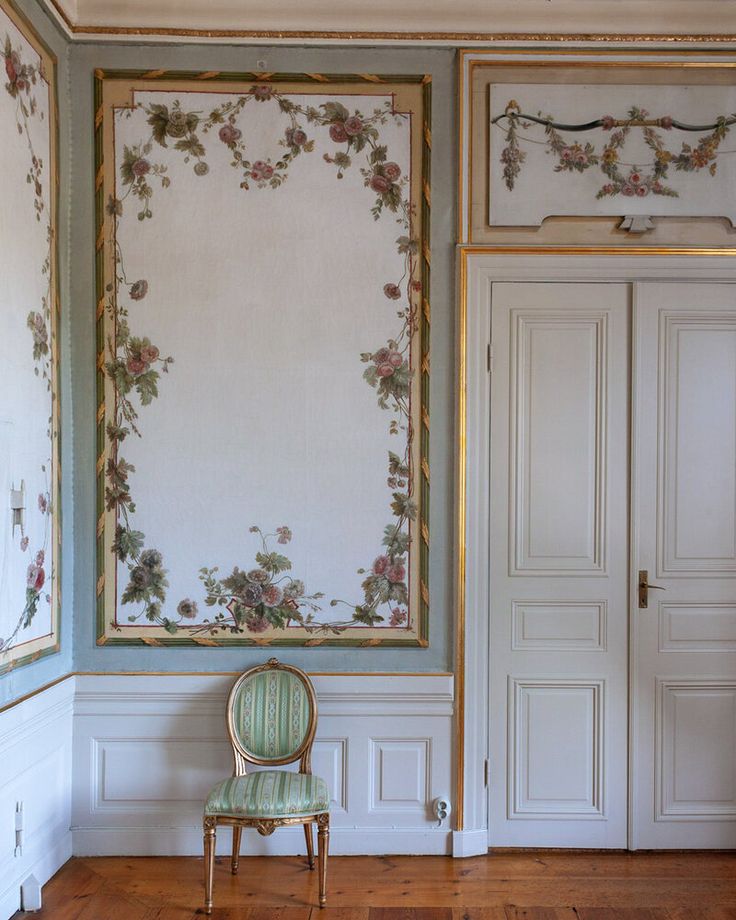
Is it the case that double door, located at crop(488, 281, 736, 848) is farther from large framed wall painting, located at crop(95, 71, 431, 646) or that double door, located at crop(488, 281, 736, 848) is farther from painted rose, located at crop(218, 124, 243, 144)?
painted rose, located at crop(218, 124, 243, 144)

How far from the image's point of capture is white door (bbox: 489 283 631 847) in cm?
362

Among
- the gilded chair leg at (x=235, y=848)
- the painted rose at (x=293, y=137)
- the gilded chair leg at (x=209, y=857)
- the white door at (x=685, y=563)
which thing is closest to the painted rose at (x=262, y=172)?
the painted rose at (x=293, y=137)

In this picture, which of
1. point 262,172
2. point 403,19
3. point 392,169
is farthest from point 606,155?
point 262,172

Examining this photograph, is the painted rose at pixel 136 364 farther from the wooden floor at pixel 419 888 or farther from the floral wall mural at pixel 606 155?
the wooden floor at pixel 419 888

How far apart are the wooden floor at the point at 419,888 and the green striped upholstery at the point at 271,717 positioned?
0.46m

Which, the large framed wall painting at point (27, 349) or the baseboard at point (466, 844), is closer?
the large framed wall painting at point (27, 349)

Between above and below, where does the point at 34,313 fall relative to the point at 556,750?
above

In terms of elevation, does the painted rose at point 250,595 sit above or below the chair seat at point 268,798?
above

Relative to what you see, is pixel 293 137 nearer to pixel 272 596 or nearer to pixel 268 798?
pixel 272 596

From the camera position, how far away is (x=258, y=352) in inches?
141

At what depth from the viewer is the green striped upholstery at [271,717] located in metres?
3.44

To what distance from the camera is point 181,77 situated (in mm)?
→ 3576

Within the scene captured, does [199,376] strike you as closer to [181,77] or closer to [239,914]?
[181,77]

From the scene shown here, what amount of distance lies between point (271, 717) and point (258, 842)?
0.53 metres
